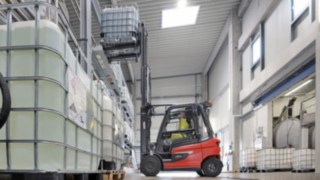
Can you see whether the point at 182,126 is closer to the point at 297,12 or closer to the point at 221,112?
the point at 297,12

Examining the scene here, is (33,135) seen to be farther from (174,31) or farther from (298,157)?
(174,31)

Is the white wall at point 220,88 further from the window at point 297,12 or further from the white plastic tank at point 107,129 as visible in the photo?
the white plastic tank at point 107,129

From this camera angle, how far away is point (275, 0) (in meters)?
9.02

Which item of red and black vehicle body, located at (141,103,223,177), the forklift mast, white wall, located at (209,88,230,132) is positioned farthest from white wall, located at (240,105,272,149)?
the forklift mast

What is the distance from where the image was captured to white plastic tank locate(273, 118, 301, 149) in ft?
31.4

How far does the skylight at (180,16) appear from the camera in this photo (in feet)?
37.5

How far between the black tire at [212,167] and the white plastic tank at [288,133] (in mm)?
3489

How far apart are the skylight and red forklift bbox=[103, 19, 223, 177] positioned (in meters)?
4.79

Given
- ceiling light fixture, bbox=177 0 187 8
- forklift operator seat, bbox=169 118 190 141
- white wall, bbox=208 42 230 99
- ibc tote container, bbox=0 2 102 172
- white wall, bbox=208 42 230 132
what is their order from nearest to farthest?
ibc tote container, bbox=0 2 102 172 < forklift operator seat, bbox=169 118 190 141 < ceiling light fixture, bbox=177 0 187 8 < white wall, bbox=208 42 230 99 < white wall, bbox=208 42 230 132

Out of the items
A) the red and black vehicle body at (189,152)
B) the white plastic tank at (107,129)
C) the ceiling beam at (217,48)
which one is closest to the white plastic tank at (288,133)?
the red and black vehicle body at (189,152)

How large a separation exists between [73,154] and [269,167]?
292 inches

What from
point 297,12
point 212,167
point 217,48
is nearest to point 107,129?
point 212,167

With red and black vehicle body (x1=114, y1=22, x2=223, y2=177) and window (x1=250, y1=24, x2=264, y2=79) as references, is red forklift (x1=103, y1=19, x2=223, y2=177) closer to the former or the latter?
red and black vehicle body (x1=114, y1=22, x2=223, y2=177)

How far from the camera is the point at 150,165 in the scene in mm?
6992
